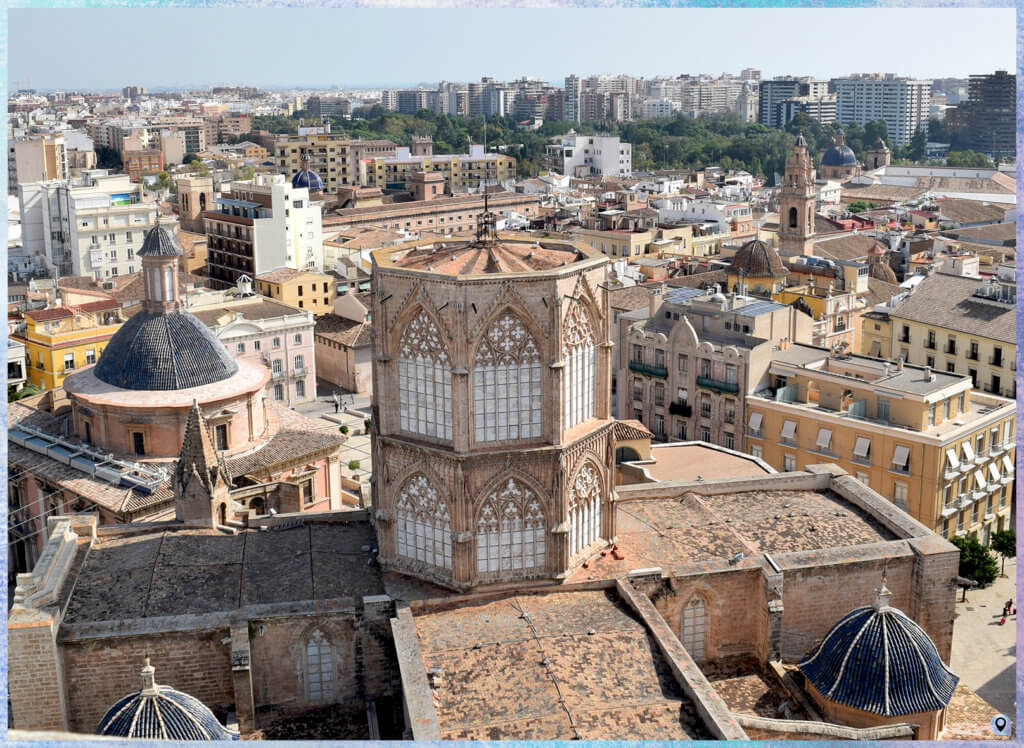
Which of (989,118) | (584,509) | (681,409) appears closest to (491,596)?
(584,509)

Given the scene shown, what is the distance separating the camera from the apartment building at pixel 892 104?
18550cm

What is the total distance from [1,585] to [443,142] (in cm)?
15732

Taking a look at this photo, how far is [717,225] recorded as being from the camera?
87.9m

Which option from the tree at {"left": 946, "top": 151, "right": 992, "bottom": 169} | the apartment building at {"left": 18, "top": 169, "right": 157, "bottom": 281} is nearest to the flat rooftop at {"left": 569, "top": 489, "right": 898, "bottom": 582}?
the apartment building at {"left": 18, "top": 169, "right": 157, "bottom": 281}

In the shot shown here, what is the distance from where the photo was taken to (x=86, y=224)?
2985 inches

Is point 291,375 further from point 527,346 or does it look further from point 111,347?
point 527,346

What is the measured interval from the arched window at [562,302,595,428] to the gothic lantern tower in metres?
0.03

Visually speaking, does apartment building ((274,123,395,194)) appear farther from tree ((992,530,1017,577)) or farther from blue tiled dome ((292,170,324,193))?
tree ((992,530,1017,577))

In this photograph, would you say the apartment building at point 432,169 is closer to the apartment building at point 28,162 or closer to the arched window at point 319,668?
the apartment building at point 28,162

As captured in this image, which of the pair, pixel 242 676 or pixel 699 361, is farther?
pixel 699 361

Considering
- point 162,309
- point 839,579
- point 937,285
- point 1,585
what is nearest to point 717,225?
point 937,285

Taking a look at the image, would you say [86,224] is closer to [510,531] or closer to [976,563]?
[976,563]

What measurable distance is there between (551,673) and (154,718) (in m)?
6.61

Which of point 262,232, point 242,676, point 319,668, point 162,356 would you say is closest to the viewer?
point 242,676
